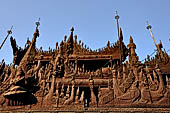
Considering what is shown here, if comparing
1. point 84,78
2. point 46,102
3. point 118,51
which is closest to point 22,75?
point 46,102

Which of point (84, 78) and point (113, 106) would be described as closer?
point (113, 106)

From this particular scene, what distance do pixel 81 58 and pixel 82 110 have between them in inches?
313

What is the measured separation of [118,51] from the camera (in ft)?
56.7

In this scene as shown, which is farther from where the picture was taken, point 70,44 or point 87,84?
point 70,44

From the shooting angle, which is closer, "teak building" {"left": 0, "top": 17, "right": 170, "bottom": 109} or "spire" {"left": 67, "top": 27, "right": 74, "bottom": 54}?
"teak building" {"left": 0, "top": 17, "right": 170, "bottom": 109}

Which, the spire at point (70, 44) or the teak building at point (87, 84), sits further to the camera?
the spire at point (70, 44)

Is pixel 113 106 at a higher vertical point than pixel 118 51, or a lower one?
lower

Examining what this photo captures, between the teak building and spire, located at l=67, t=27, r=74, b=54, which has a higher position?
spire, located at l=67, t=27, r=74, b=54

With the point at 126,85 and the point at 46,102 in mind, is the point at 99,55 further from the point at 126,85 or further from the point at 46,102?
the point at 46,102

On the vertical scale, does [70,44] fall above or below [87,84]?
above

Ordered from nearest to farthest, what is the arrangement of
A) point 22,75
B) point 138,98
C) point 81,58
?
point 138,98, point 22,75, point 81,58

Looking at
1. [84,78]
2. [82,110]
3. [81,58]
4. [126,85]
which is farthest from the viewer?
[81,58]

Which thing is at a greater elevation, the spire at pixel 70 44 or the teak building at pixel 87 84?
the spire at pixel 70 44

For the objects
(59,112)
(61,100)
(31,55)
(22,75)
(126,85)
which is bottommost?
(59,112)
